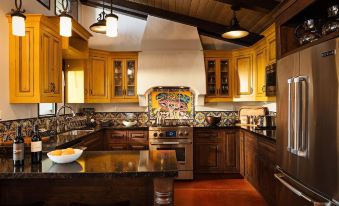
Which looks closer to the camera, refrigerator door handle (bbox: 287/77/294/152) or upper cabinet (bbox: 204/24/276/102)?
refrigerator door handle (bbox: 287/77/294/152)

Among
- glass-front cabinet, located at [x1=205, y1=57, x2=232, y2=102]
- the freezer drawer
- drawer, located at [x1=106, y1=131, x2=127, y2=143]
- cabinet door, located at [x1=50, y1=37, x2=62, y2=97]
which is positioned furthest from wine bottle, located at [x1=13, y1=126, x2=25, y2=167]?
glass-front cabinet, located at [x1=205, y1=57, x2=232, y2=102]

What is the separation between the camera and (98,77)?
531cm

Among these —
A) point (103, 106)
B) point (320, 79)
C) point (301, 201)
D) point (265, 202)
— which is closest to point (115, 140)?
point (103, 106)

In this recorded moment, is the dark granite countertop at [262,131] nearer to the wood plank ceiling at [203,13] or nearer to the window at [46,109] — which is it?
the wood plank ceiling at [203,13]

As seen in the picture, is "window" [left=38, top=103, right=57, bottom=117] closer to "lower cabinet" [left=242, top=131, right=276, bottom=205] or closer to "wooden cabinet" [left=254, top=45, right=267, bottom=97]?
"lower cabinet" [left=242, top=131, right=276, bottom=205]

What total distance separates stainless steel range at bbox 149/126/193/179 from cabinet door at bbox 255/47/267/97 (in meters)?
1.34

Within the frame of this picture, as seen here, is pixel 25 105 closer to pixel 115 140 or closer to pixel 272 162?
pixel 115 140

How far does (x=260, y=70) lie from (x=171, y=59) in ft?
5.34

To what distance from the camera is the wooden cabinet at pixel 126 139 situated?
16.6 feet

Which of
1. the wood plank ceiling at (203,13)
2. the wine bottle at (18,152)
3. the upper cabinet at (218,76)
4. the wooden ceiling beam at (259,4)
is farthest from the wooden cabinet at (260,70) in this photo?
the wine bottle at (18,152)

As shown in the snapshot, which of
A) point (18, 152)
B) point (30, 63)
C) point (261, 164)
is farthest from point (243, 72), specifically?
point (18, 152)

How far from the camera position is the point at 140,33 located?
580 centimetres

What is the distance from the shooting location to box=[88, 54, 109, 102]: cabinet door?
17.2ft

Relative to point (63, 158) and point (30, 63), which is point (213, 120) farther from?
point (63, 158)
